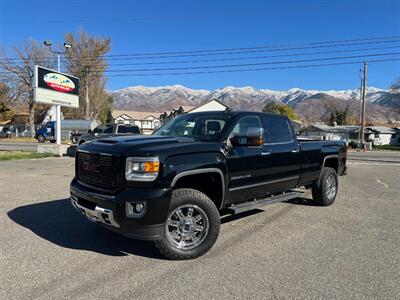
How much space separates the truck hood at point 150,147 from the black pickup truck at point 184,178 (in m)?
0.01

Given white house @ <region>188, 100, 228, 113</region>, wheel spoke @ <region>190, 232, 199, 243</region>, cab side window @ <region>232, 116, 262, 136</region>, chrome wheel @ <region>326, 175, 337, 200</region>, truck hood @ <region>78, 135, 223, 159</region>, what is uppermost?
white house @ <region>188, 100, 228, 113</region>

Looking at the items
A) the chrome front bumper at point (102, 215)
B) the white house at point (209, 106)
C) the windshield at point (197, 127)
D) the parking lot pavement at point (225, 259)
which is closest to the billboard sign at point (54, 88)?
the parking lot pavement at point (225, 259)

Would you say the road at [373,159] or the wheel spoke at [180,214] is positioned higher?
the wheel spoke at [180,214]

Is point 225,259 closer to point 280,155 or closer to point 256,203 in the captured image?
point 256,203

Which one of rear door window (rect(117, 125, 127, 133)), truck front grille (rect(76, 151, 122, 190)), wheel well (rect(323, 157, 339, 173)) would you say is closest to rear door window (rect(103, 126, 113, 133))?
rear door window (rect(117, 125, 127, 133))

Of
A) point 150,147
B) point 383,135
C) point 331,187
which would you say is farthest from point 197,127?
point 383,135

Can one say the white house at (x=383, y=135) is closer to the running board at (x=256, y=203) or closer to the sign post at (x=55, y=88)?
the sign post at (x=55, y=88)

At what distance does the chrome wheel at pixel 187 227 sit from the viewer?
4.34 m

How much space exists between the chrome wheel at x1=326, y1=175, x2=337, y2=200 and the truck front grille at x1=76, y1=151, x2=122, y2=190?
4897 mm

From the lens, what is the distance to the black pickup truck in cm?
405

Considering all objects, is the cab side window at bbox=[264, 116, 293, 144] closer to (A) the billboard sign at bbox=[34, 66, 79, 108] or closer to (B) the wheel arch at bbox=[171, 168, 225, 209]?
(B) the wheel arch at bbox=[171, 168, 225, 209]

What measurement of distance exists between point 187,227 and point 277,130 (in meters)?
2.60

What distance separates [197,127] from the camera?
550cm

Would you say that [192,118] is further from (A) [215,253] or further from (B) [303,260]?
(B) [303,260]
